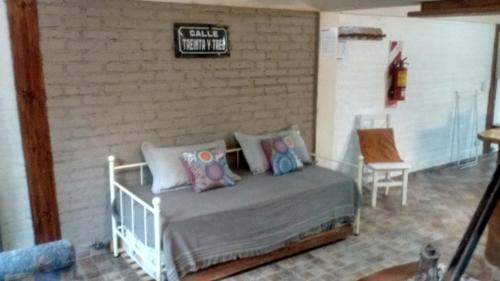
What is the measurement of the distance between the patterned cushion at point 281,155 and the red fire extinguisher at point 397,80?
6.22 ft

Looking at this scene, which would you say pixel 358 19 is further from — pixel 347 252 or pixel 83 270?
pixel 83 270

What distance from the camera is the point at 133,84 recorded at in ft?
11.5

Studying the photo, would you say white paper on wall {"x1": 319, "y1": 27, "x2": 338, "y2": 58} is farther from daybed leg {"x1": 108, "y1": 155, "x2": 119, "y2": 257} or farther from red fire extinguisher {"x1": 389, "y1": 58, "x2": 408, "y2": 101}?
daybed leg {"x1": 108, "y1": 155, "x2": 119, "y2": 257}

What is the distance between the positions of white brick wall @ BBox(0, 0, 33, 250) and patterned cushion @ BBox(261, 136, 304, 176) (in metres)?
1.94

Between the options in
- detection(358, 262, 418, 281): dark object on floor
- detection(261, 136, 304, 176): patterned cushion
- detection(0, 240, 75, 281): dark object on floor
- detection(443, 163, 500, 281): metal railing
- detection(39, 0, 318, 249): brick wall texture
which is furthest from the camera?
detection(261, 136, 304, 176): patterned cushion

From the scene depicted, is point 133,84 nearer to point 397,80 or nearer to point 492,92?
point 397,80

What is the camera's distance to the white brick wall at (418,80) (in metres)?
4.95

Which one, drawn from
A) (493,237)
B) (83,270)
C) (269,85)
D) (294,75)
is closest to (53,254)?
(83,270)

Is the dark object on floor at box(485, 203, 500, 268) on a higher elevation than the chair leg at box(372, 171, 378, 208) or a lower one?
higher

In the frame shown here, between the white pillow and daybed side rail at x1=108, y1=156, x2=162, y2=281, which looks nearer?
daybed side rail at x1=108, y1=156, x2=162, y2=281

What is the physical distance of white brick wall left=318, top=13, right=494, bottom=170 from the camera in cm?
495

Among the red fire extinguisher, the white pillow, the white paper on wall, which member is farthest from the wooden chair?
the white pillow

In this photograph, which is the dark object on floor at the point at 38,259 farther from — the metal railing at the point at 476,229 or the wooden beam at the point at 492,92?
the wooden beam at the point at 492,92

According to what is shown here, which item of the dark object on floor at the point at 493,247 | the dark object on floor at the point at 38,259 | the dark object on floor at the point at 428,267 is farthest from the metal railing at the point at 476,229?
the dark object on floor at the point at 38,259
